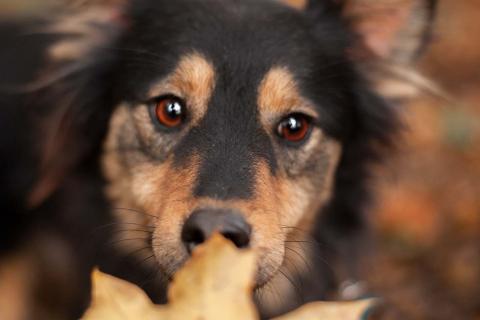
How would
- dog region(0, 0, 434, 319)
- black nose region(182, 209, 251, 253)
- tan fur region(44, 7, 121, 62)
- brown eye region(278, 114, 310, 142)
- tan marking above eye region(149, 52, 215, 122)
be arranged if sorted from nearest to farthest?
black nose region(182, 209, 251, 253), dog region(0, 0, 434, 319), tan marking above eye region(149, 52, 215, 122), brown eye region(278, 114, 310, 142), tan fur region(44, 7, 121, 62)

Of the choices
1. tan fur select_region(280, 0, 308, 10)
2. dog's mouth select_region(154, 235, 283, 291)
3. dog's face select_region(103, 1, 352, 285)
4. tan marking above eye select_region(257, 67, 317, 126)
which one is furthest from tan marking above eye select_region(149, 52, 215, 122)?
tan fur select_region(280, 0, 308, 10)

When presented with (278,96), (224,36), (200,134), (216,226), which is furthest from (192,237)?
(224,36)

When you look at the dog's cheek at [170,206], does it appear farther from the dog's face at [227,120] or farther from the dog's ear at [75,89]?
the dog's ear at [75,89]

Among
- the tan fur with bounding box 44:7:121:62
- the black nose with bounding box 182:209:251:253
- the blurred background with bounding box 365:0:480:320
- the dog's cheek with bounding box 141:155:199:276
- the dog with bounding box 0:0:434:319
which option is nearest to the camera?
the black nose with bounding box 182:209:251:253

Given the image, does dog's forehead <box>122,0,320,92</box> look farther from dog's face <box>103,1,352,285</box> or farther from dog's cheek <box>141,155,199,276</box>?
dog's cheek <box>141,155,199,276</box>

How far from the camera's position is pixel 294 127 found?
2873 millimetres

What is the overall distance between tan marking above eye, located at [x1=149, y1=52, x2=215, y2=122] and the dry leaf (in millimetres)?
1197

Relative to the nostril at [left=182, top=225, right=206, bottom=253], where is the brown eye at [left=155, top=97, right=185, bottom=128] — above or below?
above

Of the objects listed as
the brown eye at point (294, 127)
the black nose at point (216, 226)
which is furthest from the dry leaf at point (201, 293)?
the brown eye at point (294, 127)

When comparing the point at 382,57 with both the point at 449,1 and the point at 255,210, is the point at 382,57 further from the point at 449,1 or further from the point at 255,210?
the point at 449,1

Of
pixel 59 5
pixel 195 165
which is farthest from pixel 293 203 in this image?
pixel 59 5

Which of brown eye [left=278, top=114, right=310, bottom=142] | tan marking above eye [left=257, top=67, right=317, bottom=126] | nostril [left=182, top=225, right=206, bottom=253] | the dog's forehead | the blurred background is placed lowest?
the blurred background

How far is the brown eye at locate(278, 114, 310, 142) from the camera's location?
9.32ft

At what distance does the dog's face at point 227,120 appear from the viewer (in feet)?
8.00
